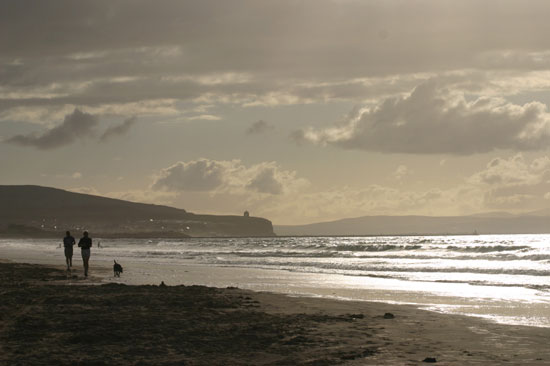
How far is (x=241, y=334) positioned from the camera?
11578mm

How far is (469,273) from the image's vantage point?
100ft

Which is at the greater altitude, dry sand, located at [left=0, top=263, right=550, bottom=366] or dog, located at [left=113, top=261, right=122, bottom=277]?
dog, located at [left=113, top=261, right=122, bottom=277]

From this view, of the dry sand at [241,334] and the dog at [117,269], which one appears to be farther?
the dog at [117,269]

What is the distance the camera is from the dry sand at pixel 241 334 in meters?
9.58

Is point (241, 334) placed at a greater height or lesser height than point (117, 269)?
lesser

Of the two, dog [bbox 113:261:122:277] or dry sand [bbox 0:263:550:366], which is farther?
dog [bbox 113:261:122:277]

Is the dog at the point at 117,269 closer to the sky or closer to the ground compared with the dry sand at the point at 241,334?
closer to the sky

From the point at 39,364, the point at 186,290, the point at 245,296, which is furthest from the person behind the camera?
the point at 186,290

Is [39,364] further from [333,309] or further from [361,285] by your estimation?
[361,285]

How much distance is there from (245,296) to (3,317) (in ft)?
21.8

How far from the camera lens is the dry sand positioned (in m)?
9.58

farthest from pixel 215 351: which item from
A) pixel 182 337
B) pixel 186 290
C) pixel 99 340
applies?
pixel 186 290

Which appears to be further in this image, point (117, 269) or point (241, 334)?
point (117, 269)

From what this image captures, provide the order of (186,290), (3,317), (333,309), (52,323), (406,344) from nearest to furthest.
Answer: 1. (406,344)
2. (52,323)
3. (3,317)
4. (333,309)
5. (186,290)
